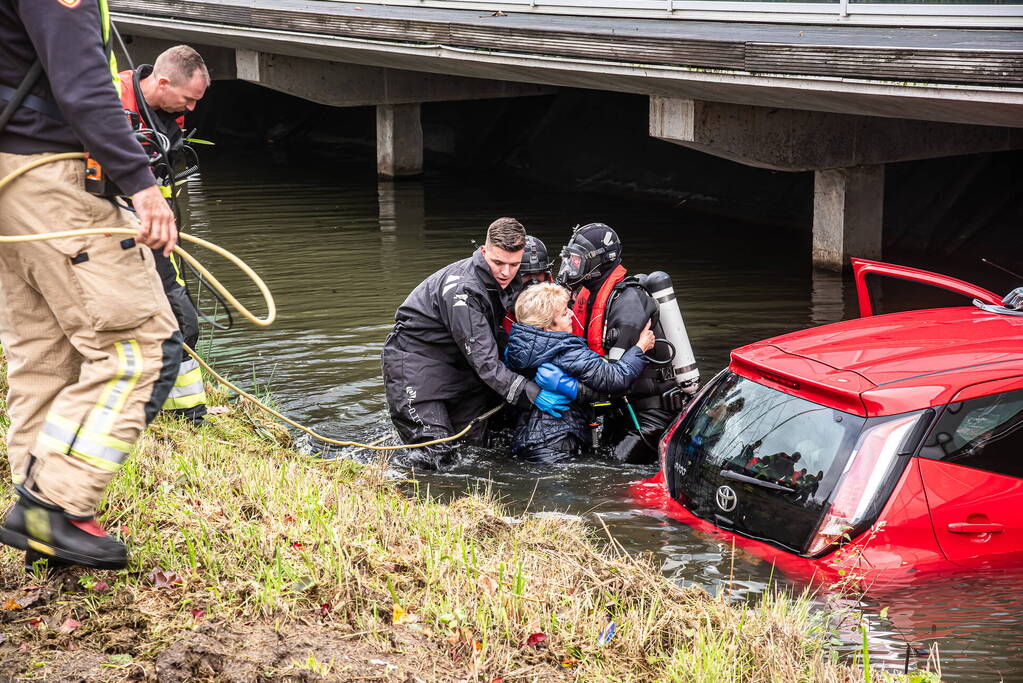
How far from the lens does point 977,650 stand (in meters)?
4.40

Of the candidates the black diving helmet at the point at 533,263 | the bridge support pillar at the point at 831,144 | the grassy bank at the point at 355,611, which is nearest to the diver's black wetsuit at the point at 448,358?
the black diving helmet at the point at 533,263

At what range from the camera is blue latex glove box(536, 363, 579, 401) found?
22.0 ft

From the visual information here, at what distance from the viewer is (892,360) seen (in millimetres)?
4844

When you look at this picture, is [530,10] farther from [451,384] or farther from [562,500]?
[562,500]

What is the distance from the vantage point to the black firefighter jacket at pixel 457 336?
22.3 feet

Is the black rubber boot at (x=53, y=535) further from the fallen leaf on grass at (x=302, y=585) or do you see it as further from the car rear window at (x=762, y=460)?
the car rear window at (x=762, y=460)

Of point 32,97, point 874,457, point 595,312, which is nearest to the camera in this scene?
point 32,97

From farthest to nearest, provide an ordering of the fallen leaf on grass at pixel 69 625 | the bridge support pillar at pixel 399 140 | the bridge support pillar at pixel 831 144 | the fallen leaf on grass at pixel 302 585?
the bridge support pillar at pixel 399 140 < the bridge support pillar at pixel 831 144 < the fallen leaf on grass at pixel 302 585 < the fallen leaf on grass at pixel 69 625

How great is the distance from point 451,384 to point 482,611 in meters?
3.40

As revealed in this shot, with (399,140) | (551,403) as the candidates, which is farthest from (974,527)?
(399,140)

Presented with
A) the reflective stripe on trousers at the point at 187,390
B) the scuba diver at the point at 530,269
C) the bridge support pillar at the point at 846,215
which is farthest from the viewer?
the bridge support pillar at the point at 846,215

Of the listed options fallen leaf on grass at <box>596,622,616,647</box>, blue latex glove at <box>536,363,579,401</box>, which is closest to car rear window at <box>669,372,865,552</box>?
fallen leaf on grass at <box>596,622,616,647</box>

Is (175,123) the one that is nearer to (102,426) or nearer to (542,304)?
(542,304)

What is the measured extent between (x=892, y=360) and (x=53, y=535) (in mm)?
3266
